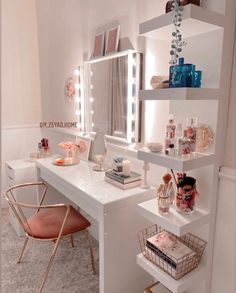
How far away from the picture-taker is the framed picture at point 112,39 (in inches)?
72.9

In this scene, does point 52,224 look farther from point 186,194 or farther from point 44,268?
point 186,194

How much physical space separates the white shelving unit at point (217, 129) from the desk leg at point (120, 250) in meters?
0.21

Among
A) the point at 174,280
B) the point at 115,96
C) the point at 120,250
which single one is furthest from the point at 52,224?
the point at 115,96

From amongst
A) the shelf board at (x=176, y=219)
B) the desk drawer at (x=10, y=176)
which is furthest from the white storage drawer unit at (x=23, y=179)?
the shelf board at (x=176, y=219)

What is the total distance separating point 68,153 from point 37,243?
872 mm

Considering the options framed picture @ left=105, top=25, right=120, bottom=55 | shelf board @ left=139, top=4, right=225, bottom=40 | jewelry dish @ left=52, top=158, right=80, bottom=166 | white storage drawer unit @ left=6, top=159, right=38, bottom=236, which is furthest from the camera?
white storage drawer unit @ left=6, top=159, right=38, bottom=236

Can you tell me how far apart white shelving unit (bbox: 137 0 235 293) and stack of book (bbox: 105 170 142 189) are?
297mm

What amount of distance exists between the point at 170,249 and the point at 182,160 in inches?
20.1

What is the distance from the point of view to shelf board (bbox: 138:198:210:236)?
1120 millimetres

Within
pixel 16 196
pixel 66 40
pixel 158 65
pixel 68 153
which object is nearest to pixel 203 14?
pixel 158 65

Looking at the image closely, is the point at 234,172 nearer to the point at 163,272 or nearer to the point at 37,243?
the point at 163,272

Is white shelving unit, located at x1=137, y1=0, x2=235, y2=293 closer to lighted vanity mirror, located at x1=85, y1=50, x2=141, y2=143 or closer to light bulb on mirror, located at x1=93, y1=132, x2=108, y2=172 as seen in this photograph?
lighted vanity mirror, located at x1=85, y1=50, x2=141, y2=143

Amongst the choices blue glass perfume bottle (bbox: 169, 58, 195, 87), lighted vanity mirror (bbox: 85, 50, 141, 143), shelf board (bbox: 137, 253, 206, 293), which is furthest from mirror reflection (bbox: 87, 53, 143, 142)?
shelf board (bbox: 137, 253, 206, 293)

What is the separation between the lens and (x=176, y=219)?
3.87 ft
